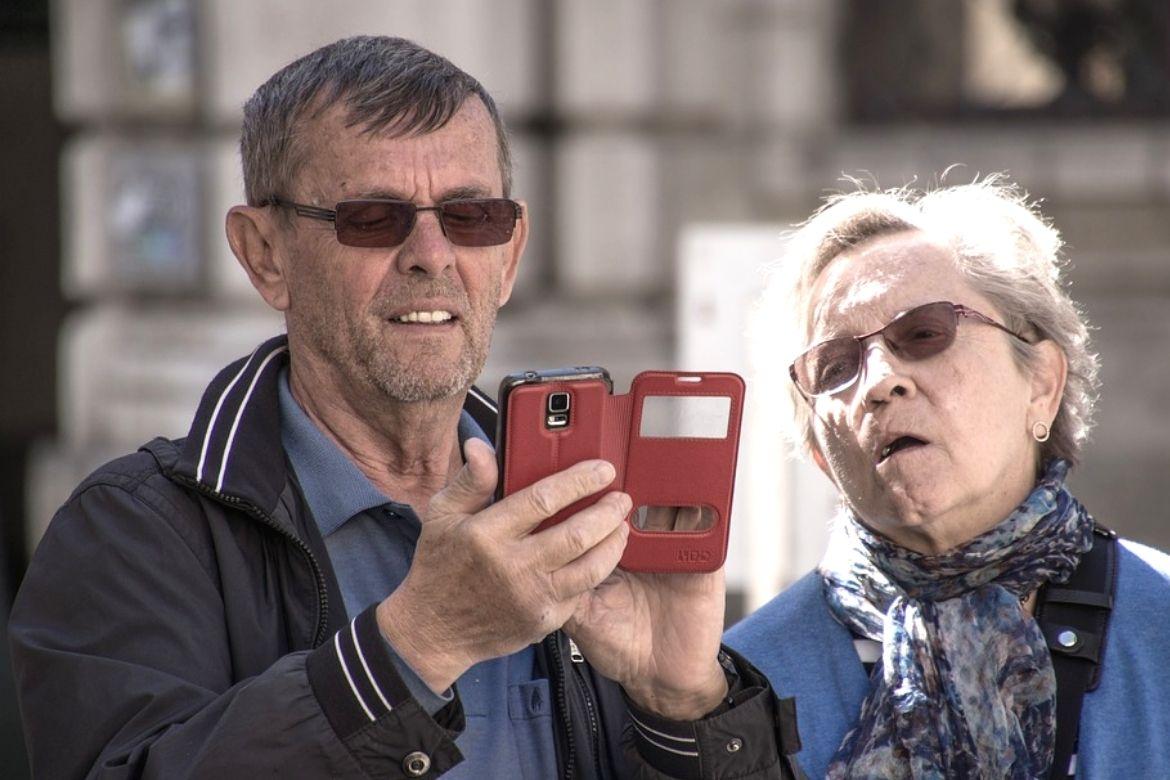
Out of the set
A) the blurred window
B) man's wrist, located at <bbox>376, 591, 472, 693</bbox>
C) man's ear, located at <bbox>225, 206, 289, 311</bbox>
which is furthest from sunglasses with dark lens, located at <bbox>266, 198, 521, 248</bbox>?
the blurred window

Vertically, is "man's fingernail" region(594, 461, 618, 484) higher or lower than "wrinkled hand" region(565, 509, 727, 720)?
higher

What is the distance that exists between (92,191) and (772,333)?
4566 mm

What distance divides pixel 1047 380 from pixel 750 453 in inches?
62.3

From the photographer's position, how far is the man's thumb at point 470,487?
6.88ft

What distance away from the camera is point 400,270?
2.52 meters

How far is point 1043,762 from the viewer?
9.25 ft

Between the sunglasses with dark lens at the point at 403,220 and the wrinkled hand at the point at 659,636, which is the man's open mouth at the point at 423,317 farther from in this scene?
the wrinkled hand at the point at 659,636

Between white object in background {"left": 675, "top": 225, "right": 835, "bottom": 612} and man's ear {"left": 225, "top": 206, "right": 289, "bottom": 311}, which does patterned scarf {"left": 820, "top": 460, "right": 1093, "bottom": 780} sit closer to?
man's ear {"left": 225, "top": 206, "right": 289, "bottom": 311}

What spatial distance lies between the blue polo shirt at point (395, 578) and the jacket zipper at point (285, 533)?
0.09 metres

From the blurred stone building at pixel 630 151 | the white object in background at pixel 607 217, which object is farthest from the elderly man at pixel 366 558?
the white object in background at pixel 607 217

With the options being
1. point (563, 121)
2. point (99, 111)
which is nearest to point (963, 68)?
point (563, 121)

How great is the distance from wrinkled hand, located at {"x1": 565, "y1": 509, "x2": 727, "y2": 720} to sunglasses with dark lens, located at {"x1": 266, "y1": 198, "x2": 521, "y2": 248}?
0.52m

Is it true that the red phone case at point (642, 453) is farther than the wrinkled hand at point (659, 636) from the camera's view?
No

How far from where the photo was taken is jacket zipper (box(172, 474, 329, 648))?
92.8 inches
